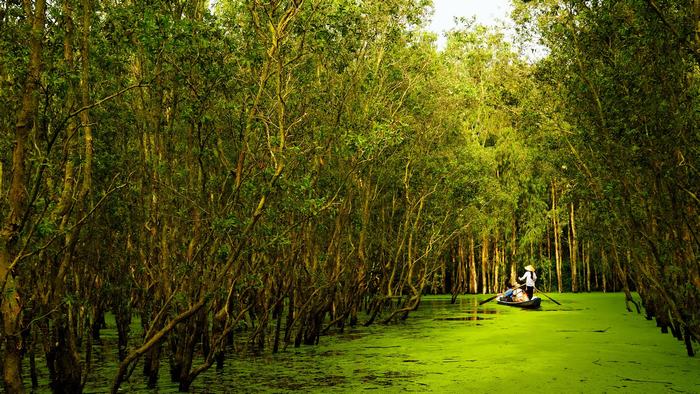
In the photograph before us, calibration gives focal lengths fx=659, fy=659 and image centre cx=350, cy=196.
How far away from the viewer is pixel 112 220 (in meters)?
10.7

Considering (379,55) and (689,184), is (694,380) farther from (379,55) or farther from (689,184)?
(379,55)

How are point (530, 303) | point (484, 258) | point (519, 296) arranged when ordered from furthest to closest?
1. point (484, 258)
2. point (519, 296)
3. point (530, 303)

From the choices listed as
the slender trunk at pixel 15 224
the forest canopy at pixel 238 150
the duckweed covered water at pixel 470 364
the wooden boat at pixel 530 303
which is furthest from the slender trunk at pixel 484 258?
the slender trunk at pixel 15 224

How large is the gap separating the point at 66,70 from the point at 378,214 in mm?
17057

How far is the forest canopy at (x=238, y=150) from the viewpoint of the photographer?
22.8ft

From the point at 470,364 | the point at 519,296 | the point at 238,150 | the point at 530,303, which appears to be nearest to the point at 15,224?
the point at 238,150

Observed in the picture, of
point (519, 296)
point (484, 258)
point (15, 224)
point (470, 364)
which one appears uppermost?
point (484, 258)

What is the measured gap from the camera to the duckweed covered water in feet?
29.1

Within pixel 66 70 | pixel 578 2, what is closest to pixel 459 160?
pixel 578 2

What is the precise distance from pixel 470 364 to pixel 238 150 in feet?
16.7

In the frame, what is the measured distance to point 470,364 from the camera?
35.4 feet

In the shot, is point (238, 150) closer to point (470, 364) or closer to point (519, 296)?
point (470, 364)

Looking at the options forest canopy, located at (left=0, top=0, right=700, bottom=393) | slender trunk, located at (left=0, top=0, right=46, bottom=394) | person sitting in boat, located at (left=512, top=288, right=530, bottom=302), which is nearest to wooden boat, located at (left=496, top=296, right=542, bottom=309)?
person sitting in boat, located at (left=512, top=288, right=530, bottom=302)

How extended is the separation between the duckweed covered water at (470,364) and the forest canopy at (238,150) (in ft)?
2.07
